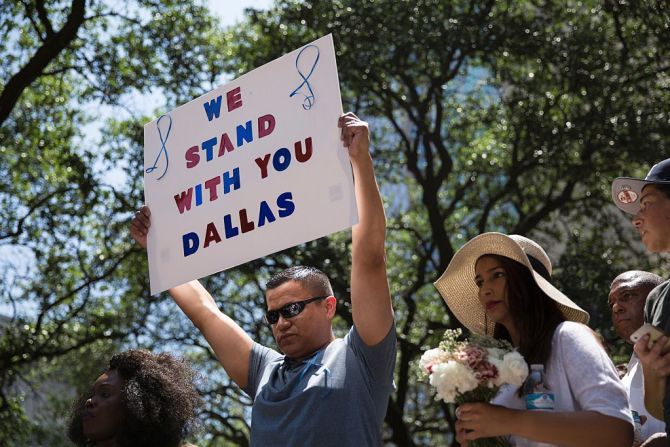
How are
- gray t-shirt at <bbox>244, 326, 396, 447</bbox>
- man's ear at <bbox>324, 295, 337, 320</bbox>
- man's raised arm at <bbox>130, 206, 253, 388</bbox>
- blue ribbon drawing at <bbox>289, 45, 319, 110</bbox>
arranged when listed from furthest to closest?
man's raised arm at <bbox>130, 206, 253, 388</bbox>, blue ribbon drawing at <bbox>289, 45, 319, 110</bbox>, man's ear at <bbox>324, 295, 337, 320</bbox>, gray t-shirt at <bbox>244, 326, 396, 447</bbox>

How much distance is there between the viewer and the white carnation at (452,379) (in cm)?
321

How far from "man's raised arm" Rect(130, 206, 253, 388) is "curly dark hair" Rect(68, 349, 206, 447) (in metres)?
0.19

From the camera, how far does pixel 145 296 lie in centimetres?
1383

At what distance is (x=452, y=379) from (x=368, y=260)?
86 cm

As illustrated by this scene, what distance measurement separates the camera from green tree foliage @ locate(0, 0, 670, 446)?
1216cm

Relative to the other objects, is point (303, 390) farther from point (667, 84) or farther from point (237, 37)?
point (237, 37)

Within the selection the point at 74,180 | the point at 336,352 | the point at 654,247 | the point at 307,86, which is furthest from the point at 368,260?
the point at 74,180

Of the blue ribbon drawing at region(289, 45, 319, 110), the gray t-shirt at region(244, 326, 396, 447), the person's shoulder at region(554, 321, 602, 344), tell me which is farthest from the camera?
the blue ribbon drawing at region(289, 45, 319, 110)

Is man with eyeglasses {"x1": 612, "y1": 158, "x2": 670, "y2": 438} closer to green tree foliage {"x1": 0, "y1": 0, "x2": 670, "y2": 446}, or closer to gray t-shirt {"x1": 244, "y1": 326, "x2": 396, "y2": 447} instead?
gray t-shirt {"x1": 244, "y1": 326, "x2": 396, "y2": 447}

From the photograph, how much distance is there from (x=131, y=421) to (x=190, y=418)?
1.07 ft

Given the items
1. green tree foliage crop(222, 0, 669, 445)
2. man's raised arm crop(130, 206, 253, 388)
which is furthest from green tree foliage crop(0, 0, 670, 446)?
man's raised arm crop(130, 206, 253, 388)

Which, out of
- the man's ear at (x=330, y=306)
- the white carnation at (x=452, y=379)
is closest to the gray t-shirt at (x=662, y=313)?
the white carnation at (x=452, y=379)

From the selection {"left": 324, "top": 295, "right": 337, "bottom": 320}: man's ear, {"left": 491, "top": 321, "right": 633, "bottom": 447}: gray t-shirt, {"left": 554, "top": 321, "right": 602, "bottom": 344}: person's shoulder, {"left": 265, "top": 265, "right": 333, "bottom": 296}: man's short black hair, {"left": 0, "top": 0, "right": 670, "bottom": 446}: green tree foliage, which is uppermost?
{"left": 0, "top": 0, "right": 670, "bottom": 446}: green tree foliage

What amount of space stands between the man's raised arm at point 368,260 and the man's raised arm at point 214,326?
0.78m
